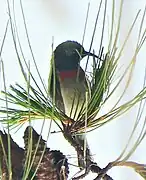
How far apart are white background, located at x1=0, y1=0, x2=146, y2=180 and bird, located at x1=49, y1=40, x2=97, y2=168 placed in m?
0.26

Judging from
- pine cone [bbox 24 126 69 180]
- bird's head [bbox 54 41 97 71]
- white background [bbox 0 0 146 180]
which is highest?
white background [bbox 0 0 146 180]

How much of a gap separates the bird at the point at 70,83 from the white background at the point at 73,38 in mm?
261

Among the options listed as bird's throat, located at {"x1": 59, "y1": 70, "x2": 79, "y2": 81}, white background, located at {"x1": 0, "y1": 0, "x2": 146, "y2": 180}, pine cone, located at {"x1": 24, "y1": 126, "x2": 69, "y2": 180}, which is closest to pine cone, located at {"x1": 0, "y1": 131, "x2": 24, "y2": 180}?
pine cone, located at {"x1": 24, "y1": 126, "x2": 69, "y2": 180}

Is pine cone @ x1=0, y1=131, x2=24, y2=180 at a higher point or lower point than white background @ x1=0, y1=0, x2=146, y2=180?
lower

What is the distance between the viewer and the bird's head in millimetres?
526

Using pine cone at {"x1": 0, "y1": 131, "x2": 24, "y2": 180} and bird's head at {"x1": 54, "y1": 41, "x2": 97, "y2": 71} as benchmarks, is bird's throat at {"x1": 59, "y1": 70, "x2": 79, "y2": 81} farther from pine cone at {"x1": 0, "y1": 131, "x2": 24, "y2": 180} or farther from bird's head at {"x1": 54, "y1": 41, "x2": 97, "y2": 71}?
pine cone at {"x1": 0, "y1": 131, "x2": 24, "y2": 180}

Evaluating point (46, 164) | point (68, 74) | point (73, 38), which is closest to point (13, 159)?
point (46, 164)

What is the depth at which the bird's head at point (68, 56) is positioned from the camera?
53 centimetres

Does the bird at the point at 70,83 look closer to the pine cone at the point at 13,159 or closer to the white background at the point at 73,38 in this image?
the pine cone at the point at 13,159

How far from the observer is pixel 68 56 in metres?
0.54

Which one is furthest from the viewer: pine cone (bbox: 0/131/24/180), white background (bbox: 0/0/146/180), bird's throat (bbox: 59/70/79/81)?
white background (bbox: 0/0/146/180)

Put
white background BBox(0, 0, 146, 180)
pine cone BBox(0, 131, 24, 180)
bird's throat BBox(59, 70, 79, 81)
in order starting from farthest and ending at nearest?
white background BBox(0, 0, 146, 180), bird's throat BBox(59, 70, 79, 81), pine cone BBox(0, 131, 24, 180)

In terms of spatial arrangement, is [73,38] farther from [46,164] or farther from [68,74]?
[46,164]

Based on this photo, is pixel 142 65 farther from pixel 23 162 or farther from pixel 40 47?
pixel 23 162
